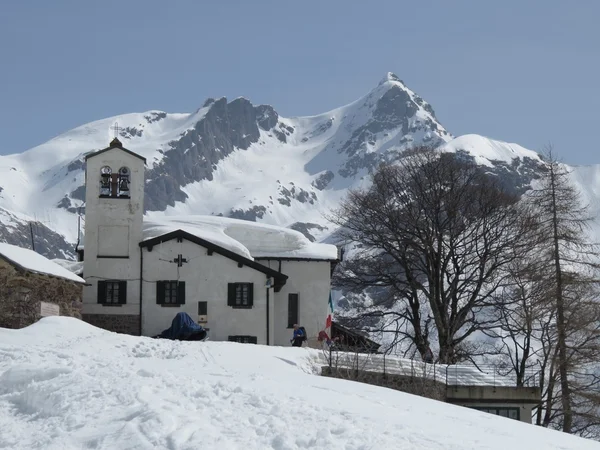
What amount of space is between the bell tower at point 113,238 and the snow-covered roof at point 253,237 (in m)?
2.16

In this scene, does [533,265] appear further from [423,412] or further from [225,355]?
[423,412]

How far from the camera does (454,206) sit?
40.8 m

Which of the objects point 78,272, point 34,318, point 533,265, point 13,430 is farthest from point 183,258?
point 13,430

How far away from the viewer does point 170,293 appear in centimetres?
4366

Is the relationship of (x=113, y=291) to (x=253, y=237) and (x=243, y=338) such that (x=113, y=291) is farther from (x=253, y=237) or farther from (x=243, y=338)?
(x=253, y=237)

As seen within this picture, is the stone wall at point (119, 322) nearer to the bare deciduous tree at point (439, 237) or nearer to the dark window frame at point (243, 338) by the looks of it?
the dark window frame at point (243, 338)

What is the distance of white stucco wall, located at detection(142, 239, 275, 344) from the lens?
43.4 meters

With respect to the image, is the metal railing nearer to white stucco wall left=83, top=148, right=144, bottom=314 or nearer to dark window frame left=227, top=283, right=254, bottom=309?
dark window frame left=227, top=283, right=254, bottom=309

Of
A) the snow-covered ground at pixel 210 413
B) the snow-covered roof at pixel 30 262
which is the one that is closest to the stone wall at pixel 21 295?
the snow-covered roof at pixel 30 262

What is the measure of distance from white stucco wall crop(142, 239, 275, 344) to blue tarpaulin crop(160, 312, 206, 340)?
3.28 metres

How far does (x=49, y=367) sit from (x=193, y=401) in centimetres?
363

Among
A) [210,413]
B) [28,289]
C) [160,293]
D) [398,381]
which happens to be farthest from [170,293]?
[210,413]

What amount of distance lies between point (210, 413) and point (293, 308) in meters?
32.6

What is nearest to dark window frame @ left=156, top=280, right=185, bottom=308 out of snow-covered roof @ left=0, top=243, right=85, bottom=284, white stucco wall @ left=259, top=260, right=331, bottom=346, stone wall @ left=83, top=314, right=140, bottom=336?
stone wall @ left=83, top=314, right=140, bottom=336
